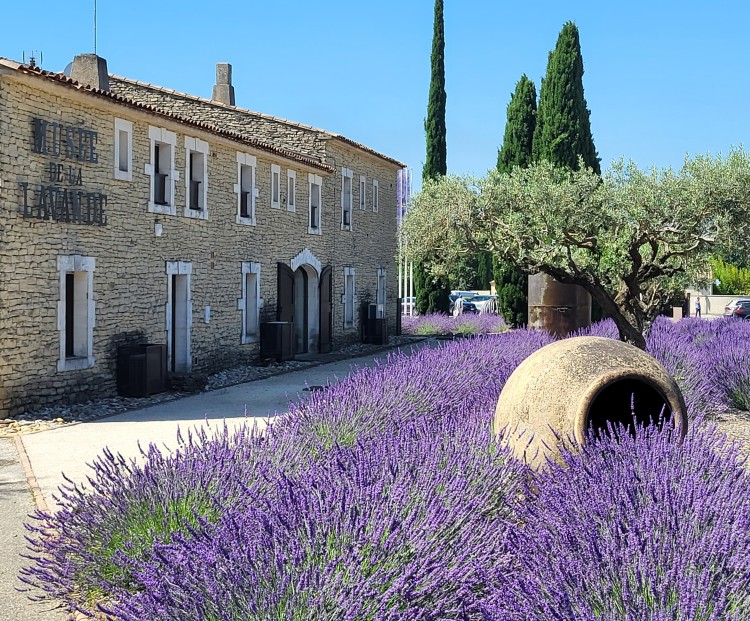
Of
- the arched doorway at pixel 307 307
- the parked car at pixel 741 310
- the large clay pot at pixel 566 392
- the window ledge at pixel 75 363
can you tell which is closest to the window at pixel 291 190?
the arched doorway at pixel 307 307

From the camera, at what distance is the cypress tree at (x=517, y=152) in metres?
29.3

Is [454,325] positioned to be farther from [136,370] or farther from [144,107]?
[144,107]

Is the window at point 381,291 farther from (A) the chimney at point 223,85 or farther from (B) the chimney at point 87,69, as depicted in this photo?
(B) the chimney at point 87,69

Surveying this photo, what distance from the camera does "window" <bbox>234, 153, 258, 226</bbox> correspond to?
19.1 meters

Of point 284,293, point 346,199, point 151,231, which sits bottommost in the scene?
point 284,293

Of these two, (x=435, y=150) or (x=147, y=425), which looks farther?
(x=435, y=150)

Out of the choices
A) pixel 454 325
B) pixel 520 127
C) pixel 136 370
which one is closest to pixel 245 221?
pixel 136 370

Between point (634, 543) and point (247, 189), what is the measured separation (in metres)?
16.5

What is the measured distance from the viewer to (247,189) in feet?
63.6

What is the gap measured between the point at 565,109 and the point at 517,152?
2.74 meters

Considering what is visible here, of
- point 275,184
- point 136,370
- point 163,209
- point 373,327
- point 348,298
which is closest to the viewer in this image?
point 136,370

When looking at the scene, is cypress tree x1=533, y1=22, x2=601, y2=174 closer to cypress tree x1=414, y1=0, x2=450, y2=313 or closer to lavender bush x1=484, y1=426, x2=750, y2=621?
cypress tree x1=414, y1=0, x2=450, y2=313

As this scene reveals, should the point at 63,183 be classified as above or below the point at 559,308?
above

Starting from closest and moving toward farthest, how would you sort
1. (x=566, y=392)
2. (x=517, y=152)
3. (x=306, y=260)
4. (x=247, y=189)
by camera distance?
1. (x=566, y=392)
2. (x=247, y=189)
3. (x=306, y=260)
4. (x=517, y=152)
